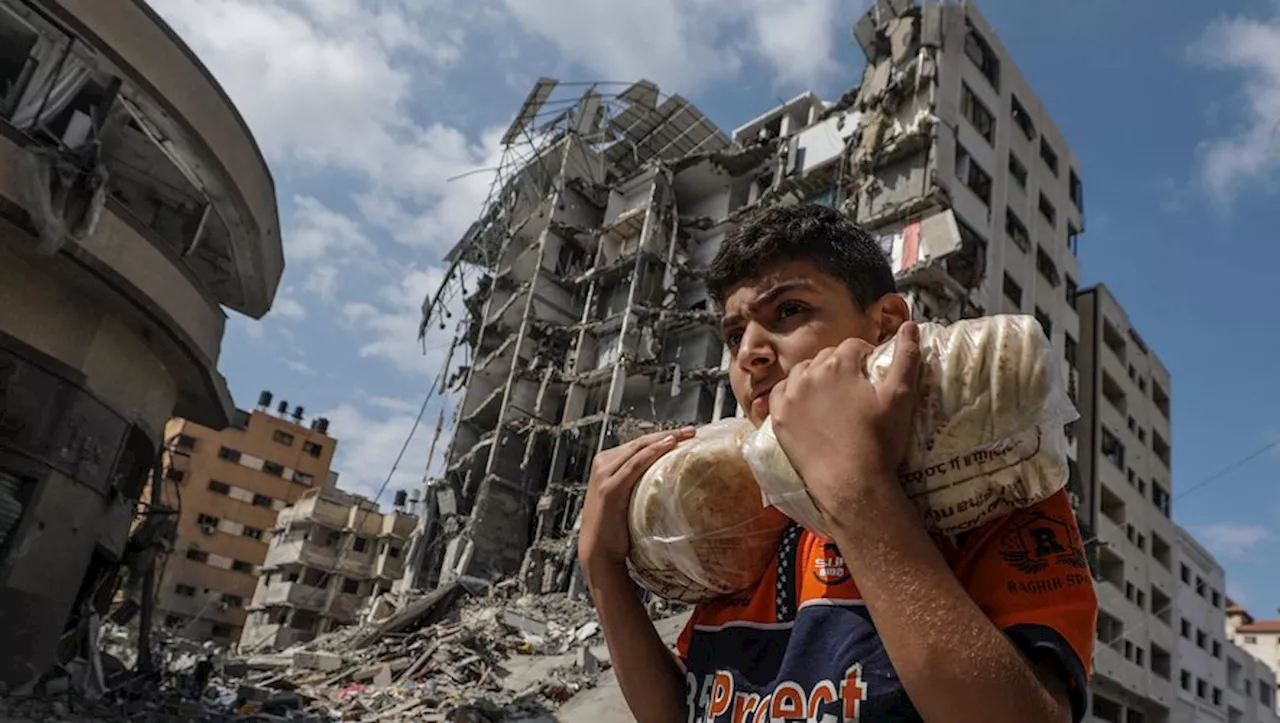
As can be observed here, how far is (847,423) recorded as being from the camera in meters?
1.13

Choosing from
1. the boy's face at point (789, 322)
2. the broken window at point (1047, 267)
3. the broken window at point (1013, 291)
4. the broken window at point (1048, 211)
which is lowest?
the boy's face at point (789, 322)

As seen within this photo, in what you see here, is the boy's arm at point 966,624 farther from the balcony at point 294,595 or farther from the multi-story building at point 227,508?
the multi-story building at point 227,508

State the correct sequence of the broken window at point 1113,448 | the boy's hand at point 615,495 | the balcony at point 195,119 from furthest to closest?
the broken window at point 1113,448 → the balcony at point 195,119 → the boy's hand at point 615,495

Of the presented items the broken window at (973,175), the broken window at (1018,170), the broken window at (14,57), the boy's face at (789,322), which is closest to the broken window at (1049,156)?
the broken window at (1018,170)

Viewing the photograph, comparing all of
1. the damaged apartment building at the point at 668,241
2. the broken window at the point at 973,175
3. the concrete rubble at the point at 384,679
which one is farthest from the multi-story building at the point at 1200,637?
the concrete rubble at the point at 384,679

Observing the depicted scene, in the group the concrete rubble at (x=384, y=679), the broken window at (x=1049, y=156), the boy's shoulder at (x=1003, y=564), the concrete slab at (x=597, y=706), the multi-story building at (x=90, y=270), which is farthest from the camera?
the broken window at (x=1049, y=156)

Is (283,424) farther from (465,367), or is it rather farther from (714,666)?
(714,666)

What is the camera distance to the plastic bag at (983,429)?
1110 millimetres

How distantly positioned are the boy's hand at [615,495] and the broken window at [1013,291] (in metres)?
29.4

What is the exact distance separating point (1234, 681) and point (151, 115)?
53.4 m

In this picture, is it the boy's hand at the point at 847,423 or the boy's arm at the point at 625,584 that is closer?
the boy's hand at the point at 847,423

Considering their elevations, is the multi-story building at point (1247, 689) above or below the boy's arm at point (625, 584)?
above

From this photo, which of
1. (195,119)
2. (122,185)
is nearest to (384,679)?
(122,185)

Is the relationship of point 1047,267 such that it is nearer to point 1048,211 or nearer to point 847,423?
point 1048,211
